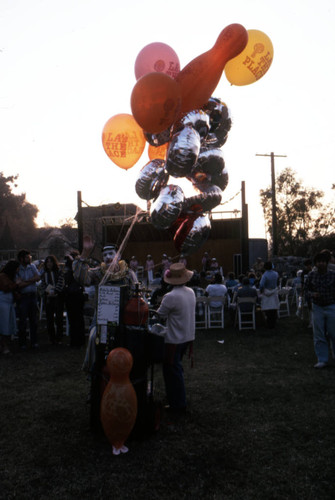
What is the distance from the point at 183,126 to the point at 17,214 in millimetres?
46632

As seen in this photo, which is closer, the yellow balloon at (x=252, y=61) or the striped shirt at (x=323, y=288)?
the yellow balloon at (x=252, y=61)

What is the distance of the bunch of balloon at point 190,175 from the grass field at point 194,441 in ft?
6.09

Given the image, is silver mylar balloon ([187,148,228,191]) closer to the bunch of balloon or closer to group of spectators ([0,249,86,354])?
the bunch of balloon

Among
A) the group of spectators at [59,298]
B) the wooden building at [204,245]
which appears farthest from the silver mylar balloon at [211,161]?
the wooden building at [204,245]

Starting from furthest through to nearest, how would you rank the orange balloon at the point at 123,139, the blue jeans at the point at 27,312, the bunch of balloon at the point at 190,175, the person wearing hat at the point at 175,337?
the blue jeans at the point at 27,312 < the orange balloon at the point at 123,139 < the person wearing hat at the point at 175,337 < the bunch of balloon at the point at 190,175

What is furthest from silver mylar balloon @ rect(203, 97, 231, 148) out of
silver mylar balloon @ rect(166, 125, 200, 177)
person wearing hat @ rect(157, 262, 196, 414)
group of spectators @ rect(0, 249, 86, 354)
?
group of spectators @ rect(0, 249, 86, 354)

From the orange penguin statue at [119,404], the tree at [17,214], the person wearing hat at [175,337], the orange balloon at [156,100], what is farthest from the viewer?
the tree at [17,214]

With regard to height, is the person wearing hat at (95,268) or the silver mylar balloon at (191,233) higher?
the silver mylar balloon at (191,233)

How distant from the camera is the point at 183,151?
12.5 ft

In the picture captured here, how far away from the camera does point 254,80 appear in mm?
4770

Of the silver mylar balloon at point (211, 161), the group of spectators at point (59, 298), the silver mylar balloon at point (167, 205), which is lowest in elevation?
the group of spectators at point (59, 298)

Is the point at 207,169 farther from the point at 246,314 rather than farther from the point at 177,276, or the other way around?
the point at 246,314

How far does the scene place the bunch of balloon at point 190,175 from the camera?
3.96m

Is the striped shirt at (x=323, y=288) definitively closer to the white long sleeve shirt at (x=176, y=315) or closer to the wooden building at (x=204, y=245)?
the white long sleeve shirt at (x=176, y=315)
